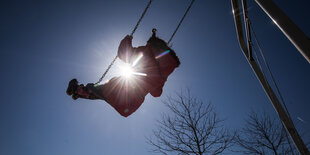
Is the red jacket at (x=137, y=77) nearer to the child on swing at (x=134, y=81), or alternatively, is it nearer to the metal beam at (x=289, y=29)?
the child on swing at (x=134, y=81)

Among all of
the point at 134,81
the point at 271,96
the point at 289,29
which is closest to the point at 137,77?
the point at 134,81

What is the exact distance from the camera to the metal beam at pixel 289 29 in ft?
3.62

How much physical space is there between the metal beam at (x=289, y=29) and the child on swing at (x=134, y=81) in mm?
1597

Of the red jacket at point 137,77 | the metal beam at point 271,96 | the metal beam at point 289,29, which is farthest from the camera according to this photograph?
the red jacket at point 137,77

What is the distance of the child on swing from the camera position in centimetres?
263

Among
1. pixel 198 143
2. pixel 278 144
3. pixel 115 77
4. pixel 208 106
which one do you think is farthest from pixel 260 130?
pixel 115 77

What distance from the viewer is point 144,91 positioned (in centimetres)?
289

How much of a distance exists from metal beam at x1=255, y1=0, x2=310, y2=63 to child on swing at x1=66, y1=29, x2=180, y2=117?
1597 millimetres

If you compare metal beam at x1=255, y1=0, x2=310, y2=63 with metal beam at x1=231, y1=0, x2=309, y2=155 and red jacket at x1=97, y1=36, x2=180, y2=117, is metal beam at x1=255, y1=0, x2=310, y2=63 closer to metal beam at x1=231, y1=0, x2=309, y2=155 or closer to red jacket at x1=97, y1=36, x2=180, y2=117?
metal beam at x1=231, y1=0, x2=309, y2=155

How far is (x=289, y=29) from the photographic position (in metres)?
1.19

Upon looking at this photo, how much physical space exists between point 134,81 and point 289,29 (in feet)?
7.23

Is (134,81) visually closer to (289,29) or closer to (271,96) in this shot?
(289,29)

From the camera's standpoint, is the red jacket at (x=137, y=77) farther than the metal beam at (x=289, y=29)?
Yes

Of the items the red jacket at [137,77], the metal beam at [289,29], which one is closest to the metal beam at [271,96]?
the metal beam at [289,29]
